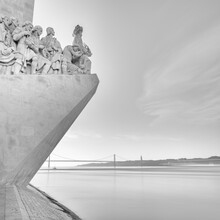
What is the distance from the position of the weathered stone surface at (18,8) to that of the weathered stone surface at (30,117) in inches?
108

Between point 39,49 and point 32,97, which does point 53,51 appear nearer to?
point 39,49

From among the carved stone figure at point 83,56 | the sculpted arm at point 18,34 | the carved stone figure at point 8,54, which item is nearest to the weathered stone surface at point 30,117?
the carved stone figure at point 8,54

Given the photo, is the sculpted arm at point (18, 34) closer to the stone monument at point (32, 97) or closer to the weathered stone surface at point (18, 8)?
the stone monument at point (32, 97)

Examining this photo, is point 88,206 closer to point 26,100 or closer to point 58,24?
point 26,100

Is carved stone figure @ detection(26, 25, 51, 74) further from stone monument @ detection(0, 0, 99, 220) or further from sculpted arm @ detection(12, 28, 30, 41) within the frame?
sculpted arm @ detection(12, 28, 30, 41)

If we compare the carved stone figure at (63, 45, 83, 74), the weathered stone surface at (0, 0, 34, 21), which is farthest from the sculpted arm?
the weathered stone surface at (0, 0, 34, 21)

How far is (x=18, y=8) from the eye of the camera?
6391mm

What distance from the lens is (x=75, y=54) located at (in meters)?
5.77

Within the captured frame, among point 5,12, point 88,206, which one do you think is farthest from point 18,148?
point 5,12

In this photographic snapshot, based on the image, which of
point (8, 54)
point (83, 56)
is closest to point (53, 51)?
point (83, 56)

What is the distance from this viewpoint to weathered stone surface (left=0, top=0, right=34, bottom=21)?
6.16 meters

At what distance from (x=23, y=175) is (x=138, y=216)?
220cm

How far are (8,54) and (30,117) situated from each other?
1.42 m

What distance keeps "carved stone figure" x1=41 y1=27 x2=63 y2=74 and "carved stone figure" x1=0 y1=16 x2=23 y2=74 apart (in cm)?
68
